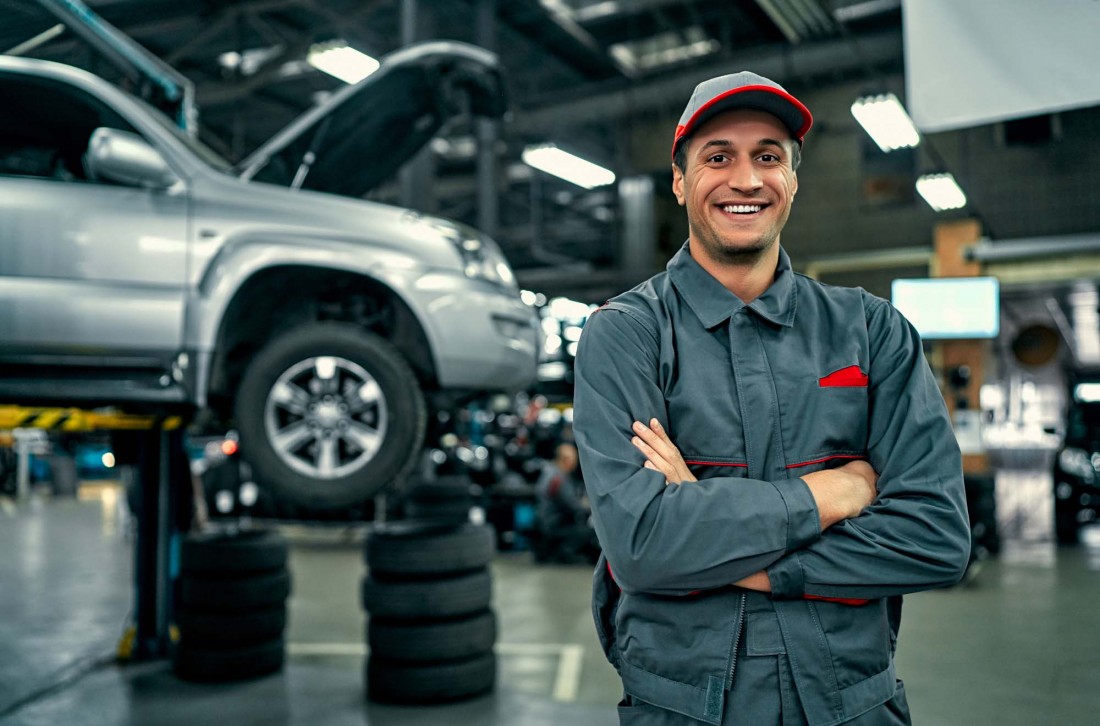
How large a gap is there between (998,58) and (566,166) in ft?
28.5

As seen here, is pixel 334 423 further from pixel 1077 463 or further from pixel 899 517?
pixel 1077 463

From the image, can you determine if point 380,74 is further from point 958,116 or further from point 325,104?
point 958,116

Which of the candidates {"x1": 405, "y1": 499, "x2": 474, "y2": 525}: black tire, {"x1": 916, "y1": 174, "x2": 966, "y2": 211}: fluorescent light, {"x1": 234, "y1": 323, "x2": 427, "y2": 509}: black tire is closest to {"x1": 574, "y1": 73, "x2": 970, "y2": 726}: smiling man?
{"x1": 234, "y1": 323, "x2": 427, "y2": 509}: black tire

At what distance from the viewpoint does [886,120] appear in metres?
8.74

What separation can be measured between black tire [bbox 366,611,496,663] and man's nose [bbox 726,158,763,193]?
3.58 metres

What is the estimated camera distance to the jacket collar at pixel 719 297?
163cm

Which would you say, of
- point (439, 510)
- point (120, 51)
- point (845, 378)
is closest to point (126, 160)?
point (120, 51)

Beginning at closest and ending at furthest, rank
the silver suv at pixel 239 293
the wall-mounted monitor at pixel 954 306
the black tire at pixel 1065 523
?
the silver suv at pixel 239 293, the wall-mounted monitor at pixel 954 306, the black tire at pixel 1065 523

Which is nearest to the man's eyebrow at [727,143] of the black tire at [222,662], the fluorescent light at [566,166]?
the black tire at [222,662]

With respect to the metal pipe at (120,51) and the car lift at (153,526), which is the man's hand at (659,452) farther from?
the car lift at (153,526)

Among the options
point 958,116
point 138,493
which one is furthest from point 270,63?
point 958,116

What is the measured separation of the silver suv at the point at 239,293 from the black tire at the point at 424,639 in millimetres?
1484

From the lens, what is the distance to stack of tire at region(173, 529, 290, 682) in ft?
16.5

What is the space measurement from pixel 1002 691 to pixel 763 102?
4.39 meters
